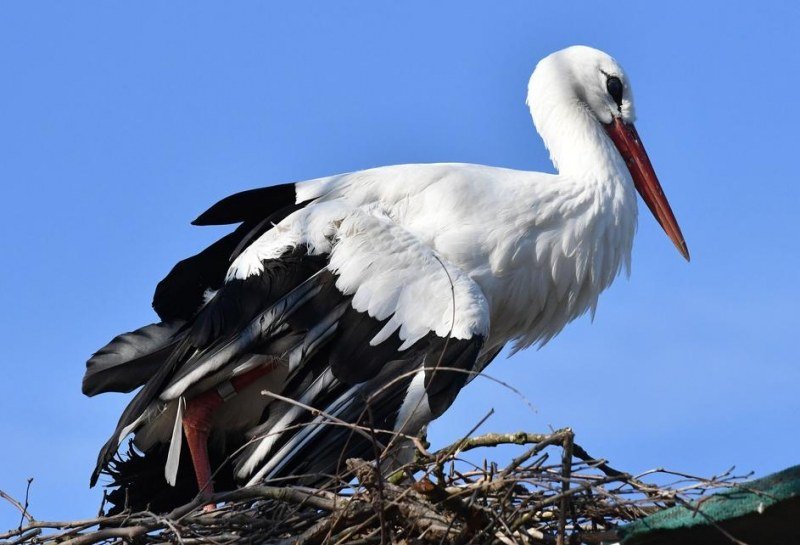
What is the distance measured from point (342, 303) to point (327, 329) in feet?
0.35

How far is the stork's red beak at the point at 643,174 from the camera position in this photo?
6348 millimetres

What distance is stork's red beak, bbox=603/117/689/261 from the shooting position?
6348 mm

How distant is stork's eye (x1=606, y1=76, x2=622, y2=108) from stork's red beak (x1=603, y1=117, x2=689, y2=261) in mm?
91

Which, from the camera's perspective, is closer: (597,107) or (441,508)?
(441,508)

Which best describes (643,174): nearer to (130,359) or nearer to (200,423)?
(200,423)

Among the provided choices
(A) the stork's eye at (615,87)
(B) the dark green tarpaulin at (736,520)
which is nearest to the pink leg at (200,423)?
(A) the stork's eye at (615,87)

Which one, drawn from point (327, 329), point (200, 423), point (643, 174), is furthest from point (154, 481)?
point (643, 174)

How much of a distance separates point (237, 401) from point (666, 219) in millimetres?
1926

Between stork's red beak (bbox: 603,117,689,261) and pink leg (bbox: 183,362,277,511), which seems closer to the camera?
pink leg (bbox: 183,362,277,511)

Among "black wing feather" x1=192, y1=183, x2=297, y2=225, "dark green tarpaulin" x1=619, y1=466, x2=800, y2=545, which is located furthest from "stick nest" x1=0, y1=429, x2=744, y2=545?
"black wing feather" x1=192, y1=183, x2=297, y2=225

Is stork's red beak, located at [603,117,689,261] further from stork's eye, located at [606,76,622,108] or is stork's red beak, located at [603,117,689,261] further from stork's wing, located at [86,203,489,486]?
stork's wing, located at [86,203,489,486]

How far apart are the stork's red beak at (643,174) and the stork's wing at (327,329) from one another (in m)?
1.29

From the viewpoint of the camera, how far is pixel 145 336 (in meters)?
5.75

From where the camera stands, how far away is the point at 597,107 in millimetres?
6410
